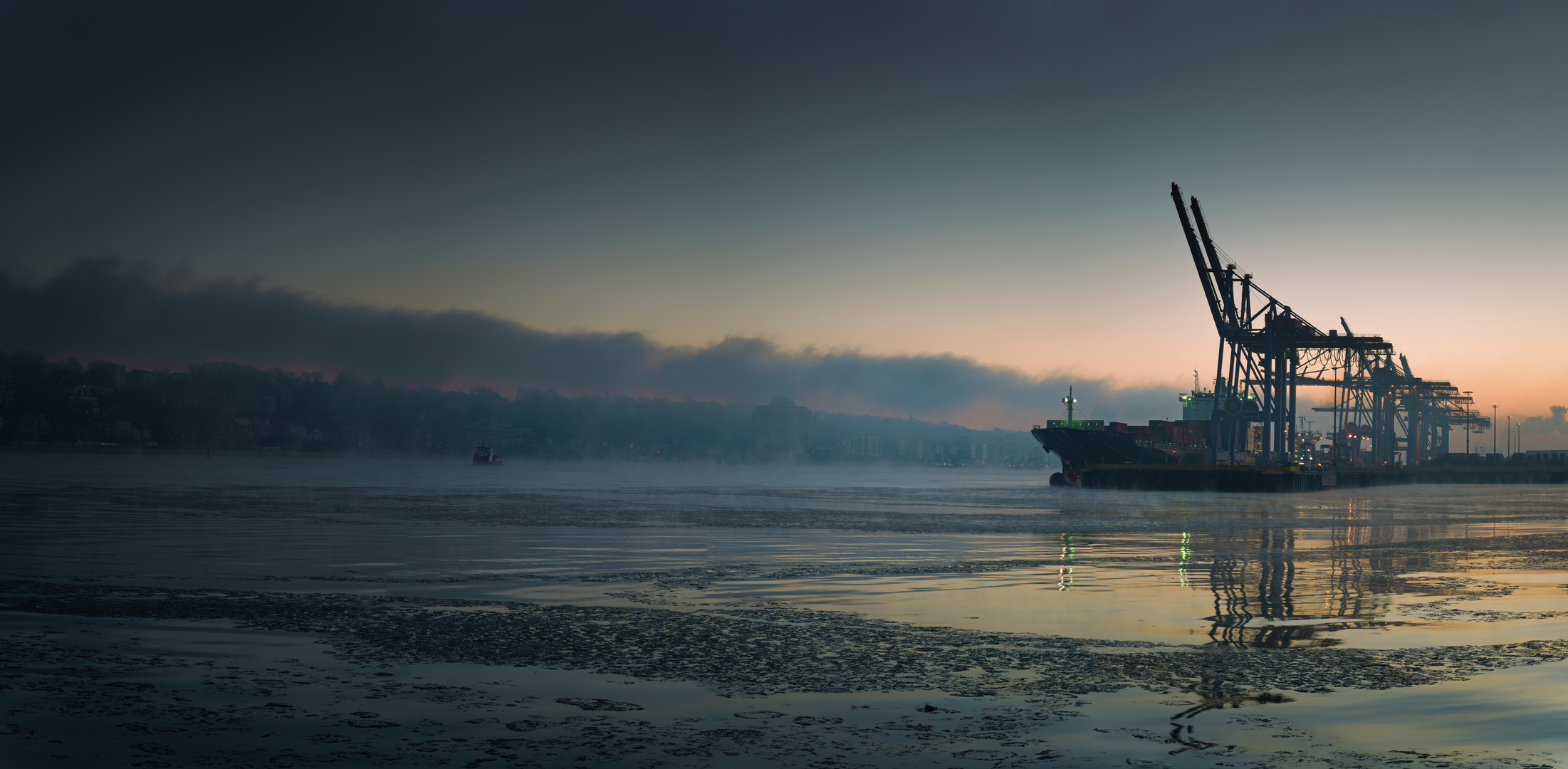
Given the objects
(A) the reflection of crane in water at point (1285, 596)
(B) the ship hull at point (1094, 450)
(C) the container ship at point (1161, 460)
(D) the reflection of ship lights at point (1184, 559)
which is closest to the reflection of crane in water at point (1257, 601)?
(A) the reflection of crane in water at point (1285, 596)

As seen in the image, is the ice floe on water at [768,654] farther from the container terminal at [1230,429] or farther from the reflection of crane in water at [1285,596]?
the container terminal at [1230,429]

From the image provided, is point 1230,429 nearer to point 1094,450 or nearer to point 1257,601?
point 1094,450

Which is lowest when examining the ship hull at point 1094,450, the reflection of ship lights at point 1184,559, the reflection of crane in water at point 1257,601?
the reflection of ship lights at point 1184,559

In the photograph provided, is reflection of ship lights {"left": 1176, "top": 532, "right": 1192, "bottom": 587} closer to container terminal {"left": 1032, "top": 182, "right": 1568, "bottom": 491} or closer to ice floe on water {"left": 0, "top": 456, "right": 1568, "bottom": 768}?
ice floe on water {"left": 0, "top": 456, "right": 1568, "bottom": 768}

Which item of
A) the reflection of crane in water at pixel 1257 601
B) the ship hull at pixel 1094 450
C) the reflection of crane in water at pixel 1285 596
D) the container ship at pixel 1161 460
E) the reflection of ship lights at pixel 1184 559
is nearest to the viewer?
the reflection of crane in water at pixel 1257 601

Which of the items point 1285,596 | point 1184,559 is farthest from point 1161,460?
point 1285,596

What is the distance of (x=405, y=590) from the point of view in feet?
54.4

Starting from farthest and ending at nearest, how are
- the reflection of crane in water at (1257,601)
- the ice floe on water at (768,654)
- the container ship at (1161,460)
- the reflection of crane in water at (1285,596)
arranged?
the container ship at (1161,460), the reflection of crane in water at (1285,596), the reflection of crane in water at (1257,601), the ice floe on water at (768,654)

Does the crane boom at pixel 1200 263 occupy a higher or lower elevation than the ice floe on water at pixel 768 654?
higher

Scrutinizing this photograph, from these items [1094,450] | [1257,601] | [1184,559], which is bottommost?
[1184,559]

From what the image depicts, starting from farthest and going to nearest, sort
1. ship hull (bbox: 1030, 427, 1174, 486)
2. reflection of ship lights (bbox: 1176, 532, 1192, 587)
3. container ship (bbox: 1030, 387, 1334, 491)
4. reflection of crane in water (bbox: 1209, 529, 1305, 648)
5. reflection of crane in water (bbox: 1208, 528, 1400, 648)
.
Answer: ship hull (bbox: 1030, 427, 1174, 486)
container ship (bbox: 1030, 387, 1334, 491)
reflection of ship lights (bbox: 1176, 532, 1192, 587)
reflection of crane in water (bbox: 1208, 528, 1400, 648)
reflection of crane in water (bbox: 1209, 529, 1305, 648)


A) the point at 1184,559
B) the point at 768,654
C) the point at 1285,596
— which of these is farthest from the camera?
the point at 1184,559

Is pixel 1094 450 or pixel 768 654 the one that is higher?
pixel 1094 450

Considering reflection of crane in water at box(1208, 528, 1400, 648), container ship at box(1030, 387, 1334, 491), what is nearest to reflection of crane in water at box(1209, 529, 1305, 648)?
reflection of crane in water at box(1208, 528, 1400, 648)
